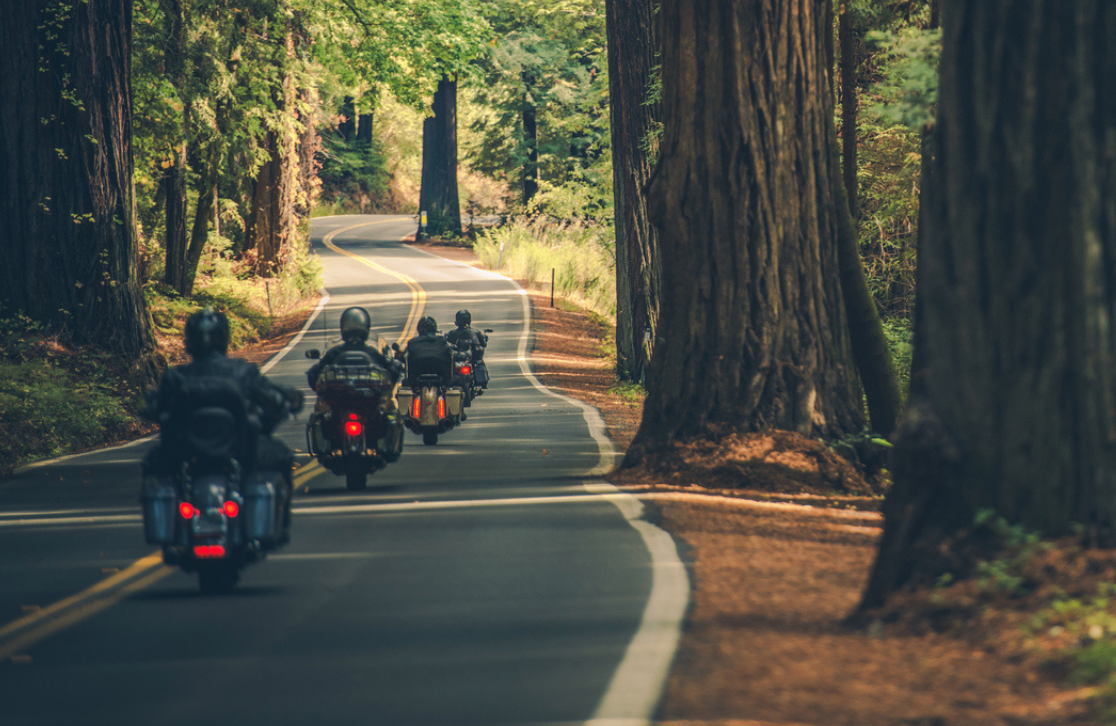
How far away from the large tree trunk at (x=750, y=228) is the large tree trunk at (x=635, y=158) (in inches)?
394

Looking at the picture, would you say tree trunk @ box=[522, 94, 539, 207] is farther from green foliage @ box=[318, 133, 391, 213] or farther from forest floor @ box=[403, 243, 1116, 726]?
forest floor @ box=[403, 243, 1116, 726]

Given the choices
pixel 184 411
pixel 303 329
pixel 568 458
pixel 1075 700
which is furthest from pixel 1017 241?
pixel 303 329

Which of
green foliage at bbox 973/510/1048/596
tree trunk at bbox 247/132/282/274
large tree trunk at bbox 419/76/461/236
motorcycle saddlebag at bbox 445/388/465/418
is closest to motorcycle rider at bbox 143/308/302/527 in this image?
green foliage at bbox 973/510/1048/596

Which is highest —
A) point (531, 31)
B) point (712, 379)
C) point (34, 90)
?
Result: point (531, 31)

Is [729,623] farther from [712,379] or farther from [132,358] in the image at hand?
[132,358]

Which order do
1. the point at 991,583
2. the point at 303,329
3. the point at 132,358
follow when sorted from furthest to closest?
the point at 303,329 < the point at 132,358 < the point at 991,583

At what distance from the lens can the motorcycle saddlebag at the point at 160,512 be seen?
299 inches

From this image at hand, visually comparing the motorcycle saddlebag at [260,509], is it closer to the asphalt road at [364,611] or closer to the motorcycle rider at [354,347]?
the asphalt road at [364,611]

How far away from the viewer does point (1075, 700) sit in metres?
5.29

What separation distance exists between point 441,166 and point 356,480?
5800 centimetres

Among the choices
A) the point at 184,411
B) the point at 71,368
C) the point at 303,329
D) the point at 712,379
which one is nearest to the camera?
the point at 184,411

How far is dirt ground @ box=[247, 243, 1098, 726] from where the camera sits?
5355 millimetres

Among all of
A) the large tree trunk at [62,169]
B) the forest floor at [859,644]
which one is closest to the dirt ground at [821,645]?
the forest floor at [859,644]

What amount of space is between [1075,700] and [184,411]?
5.13 meters
